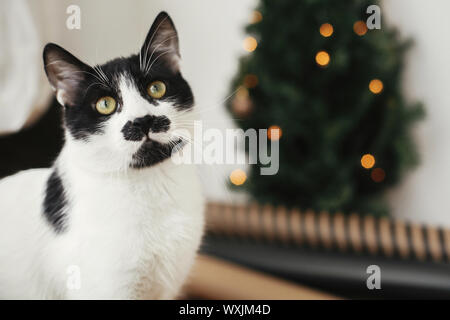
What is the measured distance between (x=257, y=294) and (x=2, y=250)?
14.8 inches

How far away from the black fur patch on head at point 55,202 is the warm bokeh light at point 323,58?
106 centimetres

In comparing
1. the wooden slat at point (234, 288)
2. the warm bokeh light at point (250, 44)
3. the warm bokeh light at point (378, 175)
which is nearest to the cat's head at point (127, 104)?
the wooden slat at point (234, 288)

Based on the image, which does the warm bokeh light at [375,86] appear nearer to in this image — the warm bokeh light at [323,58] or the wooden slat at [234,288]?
the warm bokeh light at [323,58]

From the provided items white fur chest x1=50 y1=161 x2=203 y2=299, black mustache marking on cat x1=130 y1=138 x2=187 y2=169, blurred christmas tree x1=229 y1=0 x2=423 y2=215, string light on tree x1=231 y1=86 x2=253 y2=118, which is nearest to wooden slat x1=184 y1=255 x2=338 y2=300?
white fur chest x1=50 y1=161 x2=203 y2=299

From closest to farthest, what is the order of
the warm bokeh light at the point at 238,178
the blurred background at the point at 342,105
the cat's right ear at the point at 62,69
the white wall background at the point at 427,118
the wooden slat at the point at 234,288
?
the cat's right ear at the point at 62,69
the wooden slat at the point at 234,288
the white wall background at the point at 427,118
the blurred background at the point at 342,105
the warm bokeh light at the point at 238,178

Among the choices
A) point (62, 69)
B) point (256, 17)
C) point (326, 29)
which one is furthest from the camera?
point (256, 17)

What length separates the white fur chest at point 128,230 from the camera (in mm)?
422

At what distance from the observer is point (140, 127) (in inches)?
16.3

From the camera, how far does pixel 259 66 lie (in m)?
1.42

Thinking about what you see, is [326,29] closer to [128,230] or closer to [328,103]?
[328,103]

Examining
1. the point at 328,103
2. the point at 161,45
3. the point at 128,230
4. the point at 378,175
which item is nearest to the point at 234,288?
the point at 128,230

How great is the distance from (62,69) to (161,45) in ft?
0.33

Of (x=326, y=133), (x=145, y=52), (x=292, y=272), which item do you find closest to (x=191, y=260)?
(x=145, y=52)

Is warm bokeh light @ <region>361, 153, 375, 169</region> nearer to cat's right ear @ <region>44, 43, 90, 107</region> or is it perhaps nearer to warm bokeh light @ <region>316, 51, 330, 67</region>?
warm bokeh light @ <region>316, 51, 330, 67</region>
